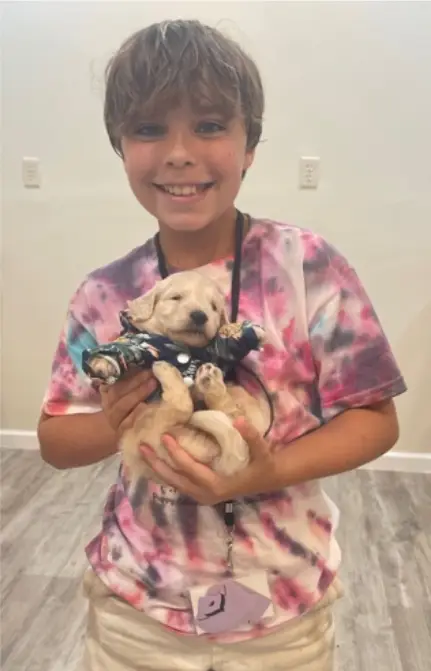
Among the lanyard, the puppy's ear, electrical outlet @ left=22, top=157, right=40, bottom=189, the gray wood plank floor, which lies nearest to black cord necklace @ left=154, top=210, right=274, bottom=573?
the lanyard

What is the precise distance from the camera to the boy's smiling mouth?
707 millimetres

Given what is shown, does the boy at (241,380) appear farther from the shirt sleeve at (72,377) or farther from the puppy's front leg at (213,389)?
the puppy's front leg at (213,389)

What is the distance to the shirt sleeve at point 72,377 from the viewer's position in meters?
0.79

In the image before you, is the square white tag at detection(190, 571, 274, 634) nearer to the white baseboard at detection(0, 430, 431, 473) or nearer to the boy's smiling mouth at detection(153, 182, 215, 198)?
the boy's smiling mouth at detection(153, 182, 215, 198)

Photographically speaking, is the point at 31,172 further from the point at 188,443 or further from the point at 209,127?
the point at 188,443

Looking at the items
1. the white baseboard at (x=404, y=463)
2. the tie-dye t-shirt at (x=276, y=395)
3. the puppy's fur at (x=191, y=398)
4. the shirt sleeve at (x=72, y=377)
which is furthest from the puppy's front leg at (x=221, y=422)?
the white baseboard at (x=404, y=463)

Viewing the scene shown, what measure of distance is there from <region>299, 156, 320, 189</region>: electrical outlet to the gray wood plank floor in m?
1.04

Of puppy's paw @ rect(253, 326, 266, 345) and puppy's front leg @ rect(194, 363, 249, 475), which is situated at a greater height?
puppy's paw @ rect(253, 326, 266, 345)

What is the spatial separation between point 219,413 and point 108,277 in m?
0.26

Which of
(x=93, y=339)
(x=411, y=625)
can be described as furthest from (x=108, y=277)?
(x=411, y=625)

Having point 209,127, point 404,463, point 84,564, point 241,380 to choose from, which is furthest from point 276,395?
point 404,463

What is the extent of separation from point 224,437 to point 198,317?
10 cm

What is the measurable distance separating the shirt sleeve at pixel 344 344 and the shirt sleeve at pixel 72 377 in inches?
9.4

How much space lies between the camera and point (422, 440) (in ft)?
9.00
